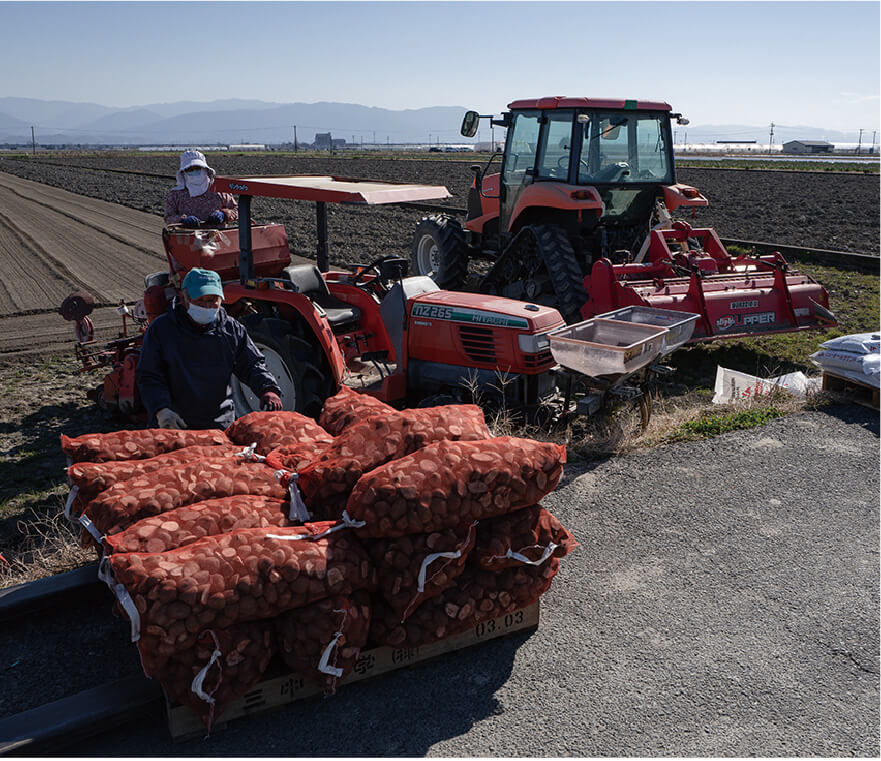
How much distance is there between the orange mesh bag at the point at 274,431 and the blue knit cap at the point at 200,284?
74 cm

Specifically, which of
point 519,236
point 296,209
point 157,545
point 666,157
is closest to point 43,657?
point 157,545

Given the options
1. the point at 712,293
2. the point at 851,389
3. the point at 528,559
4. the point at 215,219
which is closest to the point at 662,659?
the point at 528,559

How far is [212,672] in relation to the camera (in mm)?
3025

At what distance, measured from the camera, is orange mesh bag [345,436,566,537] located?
3.34 metres

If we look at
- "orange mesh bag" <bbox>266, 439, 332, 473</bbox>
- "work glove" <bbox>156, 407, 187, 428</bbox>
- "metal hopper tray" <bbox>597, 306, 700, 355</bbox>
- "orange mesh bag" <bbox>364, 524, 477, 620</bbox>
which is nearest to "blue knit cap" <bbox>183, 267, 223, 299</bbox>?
"work glove" <bbox>156, 407, 187, 428</bbox>

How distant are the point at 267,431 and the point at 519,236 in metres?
6.02

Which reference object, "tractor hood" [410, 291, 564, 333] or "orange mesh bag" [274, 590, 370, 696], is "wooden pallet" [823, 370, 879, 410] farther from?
"orange mesh bag" [274, 590, 370, 696]

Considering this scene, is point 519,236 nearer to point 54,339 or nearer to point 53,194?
point 54,339

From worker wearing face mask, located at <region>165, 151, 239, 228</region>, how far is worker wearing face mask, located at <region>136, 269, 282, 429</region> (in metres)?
2.57

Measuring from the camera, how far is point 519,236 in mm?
9609

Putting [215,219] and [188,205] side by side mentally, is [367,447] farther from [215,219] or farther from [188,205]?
[188,205]

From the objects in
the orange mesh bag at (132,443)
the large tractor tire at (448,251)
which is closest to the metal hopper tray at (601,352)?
the orange mesh bag at (132,443)

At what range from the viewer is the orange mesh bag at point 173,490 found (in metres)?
3.48

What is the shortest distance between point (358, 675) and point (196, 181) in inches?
195
